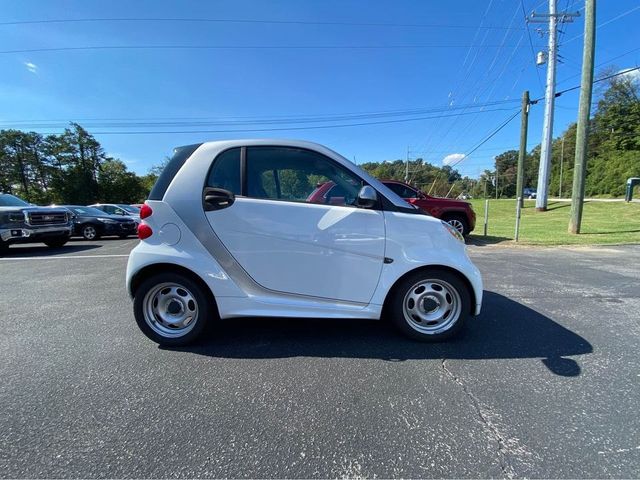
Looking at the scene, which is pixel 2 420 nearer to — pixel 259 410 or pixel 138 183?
pixel 259 410

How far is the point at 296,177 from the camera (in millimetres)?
2930

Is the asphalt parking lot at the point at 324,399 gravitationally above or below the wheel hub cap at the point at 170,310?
below

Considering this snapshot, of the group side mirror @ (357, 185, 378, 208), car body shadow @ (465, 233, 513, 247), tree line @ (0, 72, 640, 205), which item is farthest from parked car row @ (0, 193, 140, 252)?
tree line @ (0, 72, 640, 205)

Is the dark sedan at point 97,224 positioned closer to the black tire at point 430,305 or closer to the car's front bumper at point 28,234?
the car's front bumper at point 28,234

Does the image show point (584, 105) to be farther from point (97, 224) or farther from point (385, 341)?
point (97, 224)

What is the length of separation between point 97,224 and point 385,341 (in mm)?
14343

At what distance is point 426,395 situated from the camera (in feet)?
7.16

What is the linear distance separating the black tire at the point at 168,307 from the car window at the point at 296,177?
102 centimetres

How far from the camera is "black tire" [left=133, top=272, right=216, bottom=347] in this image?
9.34 ft

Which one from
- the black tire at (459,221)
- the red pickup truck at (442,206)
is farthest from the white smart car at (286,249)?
the black tire at (459,221)

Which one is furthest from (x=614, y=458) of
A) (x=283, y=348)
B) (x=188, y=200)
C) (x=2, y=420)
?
(x=2, y=420)

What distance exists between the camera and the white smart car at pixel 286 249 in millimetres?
2738

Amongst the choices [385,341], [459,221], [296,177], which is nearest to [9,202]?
[296,177]

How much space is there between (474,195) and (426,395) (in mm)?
111231
